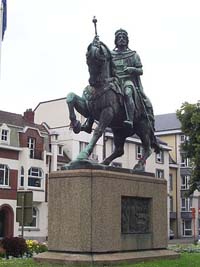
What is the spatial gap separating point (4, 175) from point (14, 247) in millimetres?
29818

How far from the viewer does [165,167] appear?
68.8 m

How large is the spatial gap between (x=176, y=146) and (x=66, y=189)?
65.2m

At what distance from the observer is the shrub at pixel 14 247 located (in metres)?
18.5

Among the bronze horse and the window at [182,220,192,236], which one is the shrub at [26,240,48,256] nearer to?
the bronze horse

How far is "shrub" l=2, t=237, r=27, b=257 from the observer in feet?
60.8

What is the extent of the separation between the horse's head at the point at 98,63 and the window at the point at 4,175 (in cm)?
3588

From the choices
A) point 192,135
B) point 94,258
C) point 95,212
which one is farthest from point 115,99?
point 192,135

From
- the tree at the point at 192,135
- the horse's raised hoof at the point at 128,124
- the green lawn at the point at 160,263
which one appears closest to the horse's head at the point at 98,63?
the horse's raised hoof at the point at 128,124

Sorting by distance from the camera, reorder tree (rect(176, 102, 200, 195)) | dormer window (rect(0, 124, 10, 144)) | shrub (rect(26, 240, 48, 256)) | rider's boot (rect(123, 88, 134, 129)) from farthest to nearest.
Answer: dormer window (rect(0, 124, 10, 144)) < tree (rect(176, 102, 200, 195)) < shrub (rect(26, 240, 48, 256)) < rider's boot (rect(123, 88, 134, 129))

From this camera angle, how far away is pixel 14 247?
18.7 metres

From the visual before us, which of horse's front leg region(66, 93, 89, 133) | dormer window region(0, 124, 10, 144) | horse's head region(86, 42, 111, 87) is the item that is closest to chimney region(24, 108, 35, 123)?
dormer window region(0, 124, 10, 144)

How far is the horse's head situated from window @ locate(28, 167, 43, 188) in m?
37.8

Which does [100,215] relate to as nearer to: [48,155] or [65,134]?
[48,155]

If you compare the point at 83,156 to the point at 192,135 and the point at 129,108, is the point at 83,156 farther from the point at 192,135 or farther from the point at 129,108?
the point at 192,135
